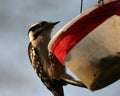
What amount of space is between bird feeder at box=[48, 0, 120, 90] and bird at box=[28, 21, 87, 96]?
77cm

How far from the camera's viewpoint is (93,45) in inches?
218

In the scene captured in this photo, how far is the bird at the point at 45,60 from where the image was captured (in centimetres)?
670

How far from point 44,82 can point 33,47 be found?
0.51 m

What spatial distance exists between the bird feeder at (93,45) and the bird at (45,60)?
0.77m

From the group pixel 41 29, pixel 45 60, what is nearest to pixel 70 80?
pixel 45 60

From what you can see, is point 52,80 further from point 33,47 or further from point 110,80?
point 110,80

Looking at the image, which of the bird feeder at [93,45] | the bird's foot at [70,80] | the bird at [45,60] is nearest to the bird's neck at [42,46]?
the bird at [45,60]

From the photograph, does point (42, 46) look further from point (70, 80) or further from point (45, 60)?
point (70, 80)

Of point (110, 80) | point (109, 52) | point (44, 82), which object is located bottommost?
point (44, 82)

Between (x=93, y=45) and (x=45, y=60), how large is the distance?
152 centimetres

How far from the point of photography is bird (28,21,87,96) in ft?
22.0

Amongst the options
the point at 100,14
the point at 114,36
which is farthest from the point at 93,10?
the point at 114,36

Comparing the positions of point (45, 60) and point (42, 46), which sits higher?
point (42, 46)

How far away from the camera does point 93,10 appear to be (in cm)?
590
